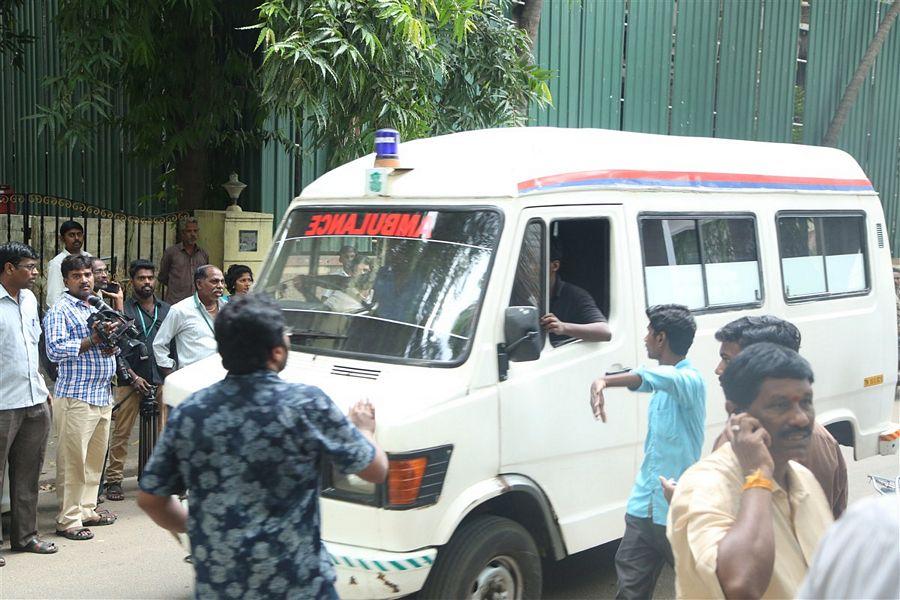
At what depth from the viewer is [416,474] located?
4.15 meters

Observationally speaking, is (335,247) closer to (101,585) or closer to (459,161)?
(459,161)

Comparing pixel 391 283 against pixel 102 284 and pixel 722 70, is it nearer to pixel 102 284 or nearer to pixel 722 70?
pixel 102 284

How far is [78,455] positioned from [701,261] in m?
Answer: 3.97

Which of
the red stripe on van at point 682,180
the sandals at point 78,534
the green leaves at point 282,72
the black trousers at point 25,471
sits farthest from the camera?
the green leaves at point 282,72

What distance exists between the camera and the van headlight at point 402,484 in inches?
162

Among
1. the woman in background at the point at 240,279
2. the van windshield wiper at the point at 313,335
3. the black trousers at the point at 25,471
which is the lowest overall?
the black trousers at the point at 25,471

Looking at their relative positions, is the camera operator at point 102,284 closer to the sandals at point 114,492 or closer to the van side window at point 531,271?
the sandals at point 114,492

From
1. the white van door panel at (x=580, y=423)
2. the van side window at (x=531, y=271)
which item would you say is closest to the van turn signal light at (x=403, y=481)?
the white van door panel at (x=580, y=423)

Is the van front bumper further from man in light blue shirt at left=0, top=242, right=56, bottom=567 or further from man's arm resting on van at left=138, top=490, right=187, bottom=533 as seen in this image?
man in light blue shirt at left=0, top=242, right=56, bottom=567

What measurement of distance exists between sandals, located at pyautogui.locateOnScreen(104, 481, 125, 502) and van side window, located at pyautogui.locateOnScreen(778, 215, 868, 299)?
15.8 ft

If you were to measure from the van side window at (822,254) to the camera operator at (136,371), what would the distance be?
4.29 m

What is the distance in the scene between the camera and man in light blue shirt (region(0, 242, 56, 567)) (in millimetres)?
5898

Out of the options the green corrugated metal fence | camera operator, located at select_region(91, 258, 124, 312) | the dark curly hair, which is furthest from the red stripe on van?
the green corrugated metal fence

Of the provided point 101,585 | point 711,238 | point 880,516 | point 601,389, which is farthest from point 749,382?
point 101,585
